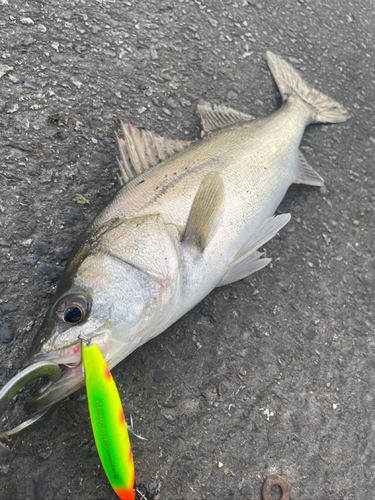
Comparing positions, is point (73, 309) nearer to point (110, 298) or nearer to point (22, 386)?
point (110, 298)

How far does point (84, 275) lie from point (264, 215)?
117 cm

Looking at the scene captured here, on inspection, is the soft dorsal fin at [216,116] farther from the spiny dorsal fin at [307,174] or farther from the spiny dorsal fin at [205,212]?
the spiny dorsal fin at [205,212]

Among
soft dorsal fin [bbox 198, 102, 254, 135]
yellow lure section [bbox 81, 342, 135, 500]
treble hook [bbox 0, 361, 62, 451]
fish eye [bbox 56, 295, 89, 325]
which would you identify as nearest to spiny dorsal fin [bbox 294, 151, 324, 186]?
soft dorsal fin [bbox 198, 102, 254, 135]

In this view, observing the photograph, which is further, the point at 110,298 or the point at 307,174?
the point at 307,174

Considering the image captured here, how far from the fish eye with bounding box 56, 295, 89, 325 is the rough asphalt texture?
42cm

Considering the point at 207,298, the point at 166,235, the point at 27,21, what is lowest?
the point at 207,298

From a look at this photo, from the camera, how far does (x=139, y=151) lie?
2234 mm

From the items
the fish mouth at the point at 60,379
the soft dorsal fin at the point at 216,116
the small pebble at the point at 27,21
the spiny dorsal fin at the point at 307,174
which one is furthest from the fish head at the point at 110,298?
the small pebble at the point at 27,21

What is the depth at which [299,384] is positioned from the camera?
2225 mm

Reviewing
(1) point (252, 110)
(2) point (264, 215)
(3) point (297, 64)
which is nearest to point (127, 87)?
→ (1) point (252, 110)

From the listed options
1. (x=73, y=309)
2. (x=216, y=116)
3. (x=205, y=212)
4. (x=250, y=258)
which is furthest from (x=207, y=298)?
(x=216, y=116)

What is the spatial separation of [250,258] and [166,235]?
0.58 m

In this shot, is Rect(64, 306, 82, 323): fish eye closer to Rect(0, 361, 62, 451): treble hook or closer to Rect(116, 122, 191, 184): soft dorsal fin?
Rect(0, 361, 62, 451): treble hook

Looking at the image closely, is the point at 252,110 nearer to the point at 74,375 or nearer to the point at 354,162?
the point at 354,162
